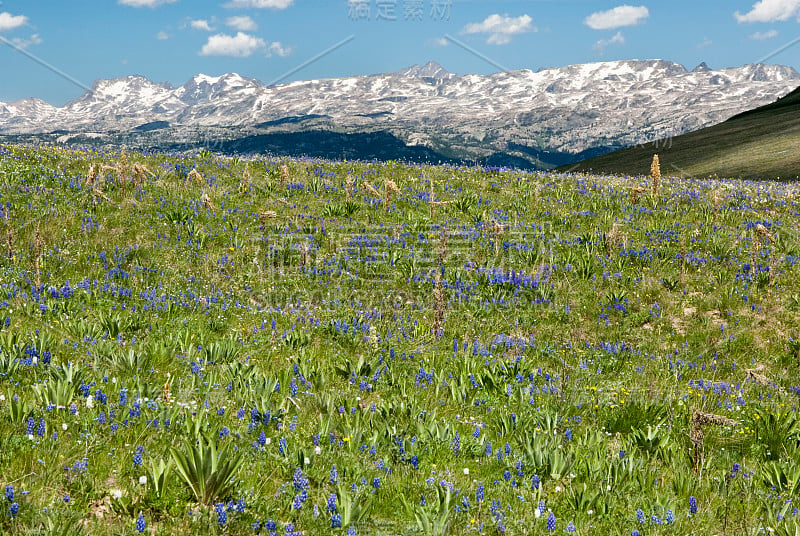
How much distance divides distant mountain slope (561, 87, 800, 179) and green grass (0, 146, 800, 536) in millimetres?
30798

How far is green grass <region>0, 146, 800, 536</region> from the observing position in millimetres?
4125

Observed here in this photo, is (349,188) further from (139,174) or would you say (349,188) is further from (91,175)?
(91,175)

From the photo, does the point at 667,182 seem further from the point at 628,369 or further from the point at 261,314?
the point at 261,314

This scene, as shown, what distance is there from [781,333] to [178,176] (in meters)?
14.8

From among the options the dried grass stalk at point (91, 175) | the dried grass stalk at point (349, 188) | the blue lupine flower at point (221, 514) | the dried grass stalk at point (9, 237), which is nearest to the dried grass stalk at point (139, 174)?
the dried grass stalk at point (91, 175)

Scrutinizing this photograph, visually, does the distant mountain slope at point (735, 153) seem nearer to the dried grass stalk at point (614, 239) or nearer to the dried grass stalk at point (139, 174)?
the dried grass stalk at point (614, 239)

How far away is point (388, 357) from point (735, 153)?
60827 mm

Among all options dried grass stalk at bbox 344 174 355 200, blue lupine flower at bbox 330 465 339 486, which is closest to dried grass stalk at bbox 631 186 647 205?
Answer: dried grass stalk at bbox 344 174 355 200

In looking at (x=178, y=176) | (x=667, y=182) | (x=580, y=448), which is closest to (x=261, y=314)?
(x=580, y=448)

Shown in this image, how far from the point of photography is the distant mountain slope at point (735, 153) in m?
45.3

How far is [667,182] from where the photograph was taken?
18.8m

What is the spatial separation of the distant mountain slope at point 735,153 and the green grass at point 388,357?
30.8 metres

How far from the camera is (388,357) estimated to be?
770 cm

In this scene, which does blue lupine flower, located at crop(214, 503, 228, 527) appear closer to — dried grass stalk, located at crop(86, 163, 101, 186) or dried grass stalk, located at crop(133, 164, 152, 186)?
dried grass stalk, located at crop(86, 163, 101, 186)
